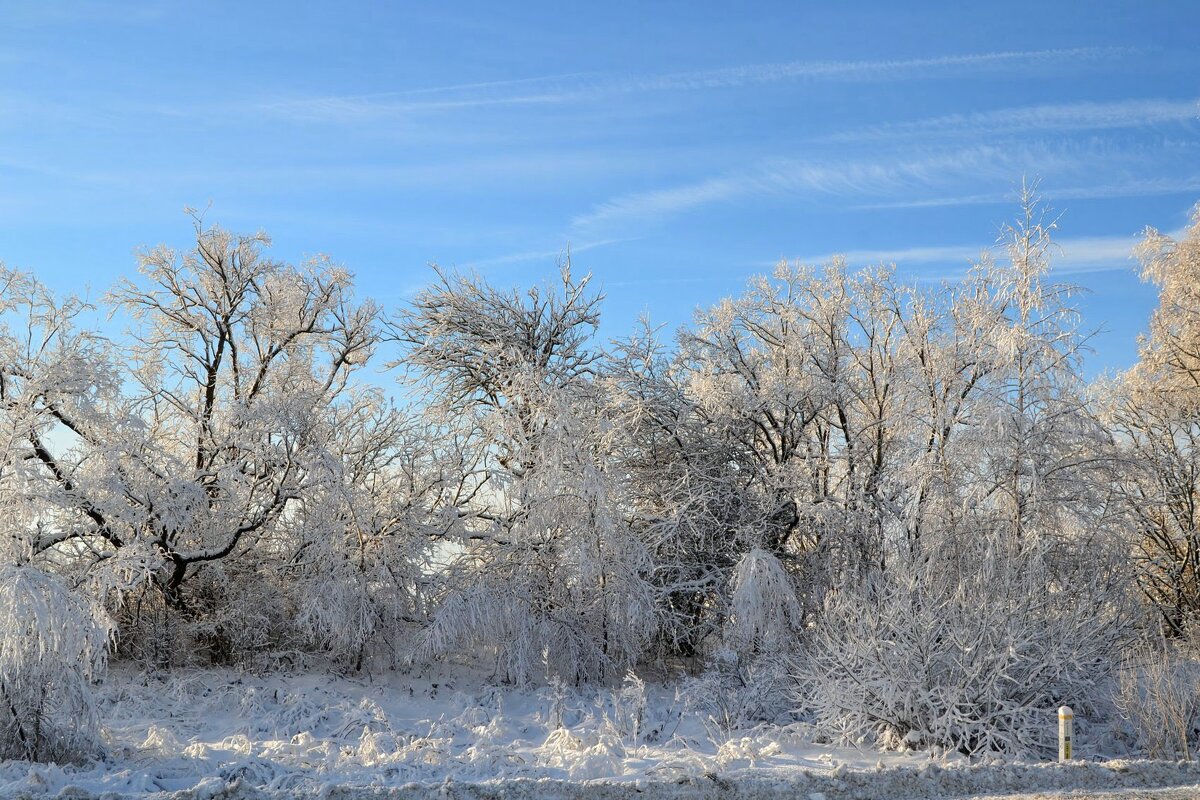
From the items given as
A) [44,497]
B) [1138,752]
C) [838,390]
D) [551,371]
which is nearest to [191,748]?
[44,497]

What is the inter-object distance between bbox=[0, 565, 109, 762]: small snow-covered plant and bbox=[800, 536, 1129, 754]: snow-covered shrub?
7263 millimetres

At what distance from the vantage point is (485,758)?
908cm

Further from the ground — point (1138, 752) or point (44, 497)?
point (44, 497)

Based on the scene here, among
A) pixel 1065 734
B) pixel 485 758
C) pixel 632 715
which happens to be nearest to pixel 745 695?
pixel 632 715

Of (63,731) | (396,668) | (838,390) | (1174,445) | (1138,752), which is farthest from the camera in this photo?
(1174,445)

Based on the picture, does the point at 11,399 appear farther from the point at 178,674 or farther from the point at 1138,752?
the point at 1138,752

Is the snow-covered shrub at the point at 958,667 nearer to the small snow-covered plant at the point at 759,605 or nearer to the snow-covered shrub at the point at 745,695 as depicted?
the snow-covered shrub at the point at 745,695

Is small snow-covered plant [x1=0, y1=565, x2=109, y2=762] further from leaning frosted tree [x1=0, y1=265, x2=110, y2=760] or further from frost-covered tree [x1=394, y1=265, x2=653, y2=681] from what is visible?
frost-covered tree [x1=394, y1=265, x2=653, y2=681]

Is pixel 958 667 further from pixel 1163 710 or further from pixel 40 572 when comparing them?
pixel 40 572

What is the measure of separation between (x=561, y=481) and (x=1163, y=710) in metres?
7.65

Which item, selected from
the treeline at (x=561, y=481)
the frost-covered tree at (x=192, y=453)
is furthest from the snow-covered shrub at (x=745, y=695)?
the frost-covered tree at (x=192, y=453)

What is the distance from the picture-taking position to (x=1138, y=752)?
392 inches

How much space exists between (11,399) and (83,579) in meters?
2.65

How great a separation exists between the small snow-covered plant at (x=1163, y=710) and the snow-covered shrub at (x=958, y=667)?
1.68ft
